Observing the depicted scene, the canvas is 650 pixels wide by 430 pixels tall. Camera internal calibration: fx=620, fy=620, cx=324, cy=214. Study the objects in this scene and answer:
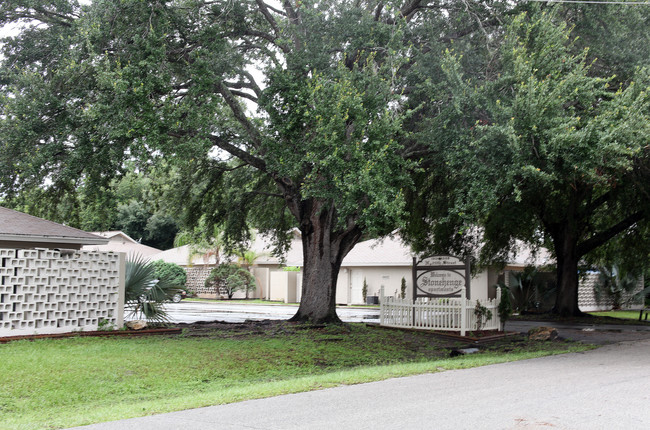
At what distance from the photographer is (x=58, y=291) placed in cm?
1501

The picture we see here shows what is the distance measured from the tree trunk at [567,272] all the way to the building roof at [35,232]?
776 inches

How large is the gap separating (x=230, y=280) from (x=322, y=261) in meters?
23.8

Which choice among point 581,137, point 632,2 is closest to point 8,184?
point 581,137

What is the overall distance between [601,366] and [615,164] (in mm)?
4291

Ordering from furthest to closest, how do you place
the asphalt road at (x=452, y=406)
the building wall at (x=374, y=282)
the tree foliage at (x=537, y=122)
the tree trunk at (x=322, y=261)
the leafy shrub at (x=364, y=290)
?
the leafy shrub at (x=364, y=290), the building wall at (x=374, y=282), the tree trunk at (x=322, y=261), the tree foliage at (x=537, y=122), the asphalt road at (x=452, y=406)

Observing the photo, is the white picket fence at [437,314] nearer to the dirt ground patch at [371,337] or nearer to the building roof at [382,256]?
the dirt ground patch at [371,337]

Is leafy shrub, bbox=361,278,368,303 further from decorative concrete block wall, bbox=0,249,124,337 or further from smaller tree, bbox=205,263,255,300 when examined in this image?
decorative concrete block wall, bbox=0,249,124,337

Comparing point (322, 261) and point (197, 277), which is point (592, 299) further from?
point (197, 277)

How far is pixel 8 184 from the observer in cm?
1547

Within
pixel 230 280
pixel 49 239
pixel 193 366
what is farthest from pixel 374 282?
pixel 193 366

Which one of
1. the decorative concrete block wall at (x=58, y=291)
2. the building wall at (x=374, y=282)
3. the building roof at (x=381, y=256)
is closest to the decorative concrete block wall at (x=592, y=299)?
the building wall at (x=374, y=282)

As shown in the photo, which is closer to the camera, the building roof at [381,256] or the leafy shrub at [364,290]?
the building roof at [381,256]

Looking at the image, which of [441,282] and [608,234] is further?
[608,234]

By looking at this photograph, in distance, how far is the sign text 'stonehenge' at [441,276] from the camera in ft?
58.9
